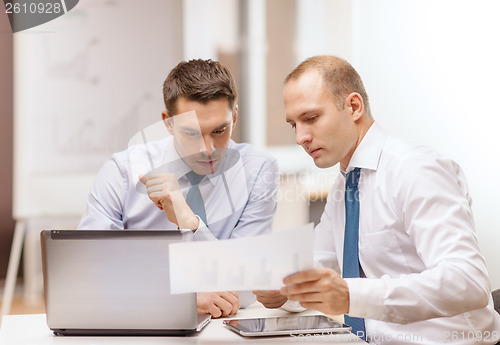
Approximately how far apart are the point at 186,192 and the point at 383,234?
2.28 ft

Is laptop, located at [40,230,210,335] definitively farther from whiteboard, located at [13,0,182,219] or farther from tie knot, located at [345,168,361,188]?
whiteboard, located at [13,0,182,219]

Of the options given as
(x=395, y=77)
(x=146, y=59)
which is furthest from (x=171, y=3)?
(x=395, y=77)

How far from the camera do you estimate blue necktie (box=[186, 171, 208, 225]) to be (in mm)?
1858

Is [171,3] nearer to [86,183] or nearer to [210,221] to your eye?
[86,183]

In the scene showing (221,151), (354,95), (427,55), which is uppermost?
(427,55)

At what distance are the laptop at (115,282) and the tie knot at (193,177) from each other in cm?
77

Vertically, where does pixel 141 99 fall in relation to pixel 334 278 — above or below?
above

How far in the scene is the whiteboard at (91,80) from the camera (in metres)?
3.13

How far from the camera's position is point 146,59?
3.48 metres

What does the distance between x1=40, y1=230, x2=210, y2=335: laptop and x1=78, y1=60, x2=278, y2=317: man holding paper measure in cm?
57

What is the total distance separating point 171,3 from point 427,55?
1735mm

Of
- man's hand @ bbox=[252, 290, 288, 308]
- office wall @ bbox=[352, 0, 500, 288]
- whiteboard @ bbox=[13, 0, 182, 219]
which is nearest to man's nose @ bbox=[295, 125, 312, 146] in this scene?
man's hand @ bbox=[252, 290, 288, 308]

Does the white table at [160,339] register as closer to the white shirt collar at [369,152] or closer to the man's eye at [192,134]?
the white shirt collar at [369,152]

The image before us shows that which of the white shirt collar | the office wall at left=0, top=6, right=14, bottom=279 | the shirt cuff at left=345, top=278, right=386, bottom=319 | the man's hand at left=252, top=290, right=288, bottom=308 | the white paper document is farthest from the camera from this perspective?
the office wall at left=0, top=6, right=14, bottom=279
